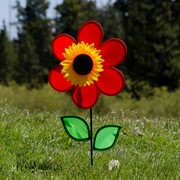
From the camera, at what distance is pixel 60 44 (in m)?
5.08

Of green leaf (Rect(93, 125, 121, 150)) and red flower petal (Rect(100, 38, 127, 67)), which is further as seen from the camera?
green leaf (Rect(93, 125, 121, 150))

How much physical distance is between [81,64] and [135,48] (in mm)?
32360

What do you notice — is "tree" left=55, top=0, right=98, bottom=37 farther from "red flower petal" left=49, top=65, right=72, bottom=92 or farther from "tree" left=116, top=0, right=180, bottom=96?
"red flower petal" left=49, top=65, right=72, bottom=92

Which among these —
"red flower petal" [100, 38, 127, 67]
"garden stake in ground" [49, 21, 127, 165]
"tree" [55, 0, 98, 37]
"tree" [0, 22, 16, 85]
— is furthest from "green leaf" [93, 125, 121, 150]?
"tree" [0, 22, 16, 85]

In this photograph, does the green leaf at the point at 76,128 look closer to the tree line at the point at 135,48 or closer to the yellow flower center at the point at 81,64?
the yellow flower center at the point at 81,64

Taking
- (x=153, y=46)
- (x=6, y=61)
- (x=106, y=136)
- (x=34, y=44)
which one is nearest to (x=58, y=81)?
(x=106, y=136)

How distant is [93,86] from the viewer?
5.04 metres

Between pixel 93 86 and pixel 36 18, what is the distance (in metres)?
54.8

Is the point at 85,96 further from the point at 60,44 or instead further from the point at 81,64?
the point at 60,44

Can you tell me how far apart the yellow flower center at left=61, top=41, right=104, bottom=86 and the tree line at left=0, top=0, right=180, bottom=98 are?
31.4 metres

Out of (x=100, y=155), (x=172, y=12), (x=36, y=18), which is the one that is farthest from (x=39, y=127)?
(x=36, y=18)

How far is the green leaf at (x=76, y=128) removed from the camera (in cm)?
507

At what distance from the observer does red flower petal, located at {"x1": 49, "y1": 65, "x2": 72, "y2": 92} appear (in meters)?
5.04

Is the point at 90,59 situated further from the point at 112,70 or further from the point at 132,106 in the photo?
the point at 132,106
